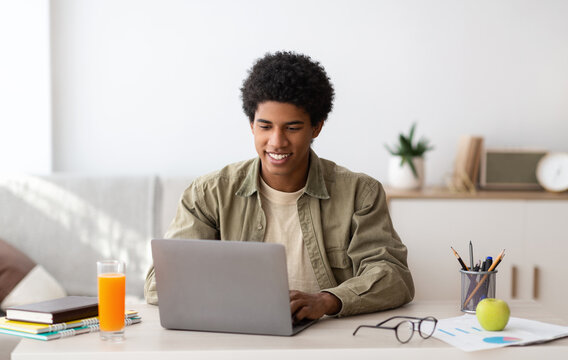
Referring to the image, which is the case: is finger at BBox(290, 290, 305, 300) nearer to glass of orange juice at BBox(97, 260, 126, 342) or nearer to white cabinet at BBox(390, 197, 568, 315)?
glass of orange juice at BBox(97, 260, 126, 342)

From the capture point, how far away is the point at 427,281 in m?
3.20

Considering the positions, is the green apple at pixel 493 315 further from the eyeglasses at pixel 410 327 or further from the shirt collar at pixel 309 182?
the shirt collar at pixel 309 182

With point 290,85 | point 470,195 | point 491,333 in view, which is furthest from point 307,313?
point 470,195

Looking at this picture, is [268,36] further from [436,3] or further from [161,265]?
[161,265]

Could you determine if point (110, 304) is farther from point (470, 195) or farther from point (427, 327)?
point (470, 195)

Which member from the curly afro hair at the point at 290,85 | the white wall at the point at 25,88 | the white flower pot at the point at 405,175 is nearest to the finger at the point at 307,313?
the curly afro hair at the point at 290,85

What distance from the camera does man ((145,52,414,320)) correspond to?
177cm

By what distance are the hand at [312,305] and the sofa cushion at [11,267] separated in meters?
1.68

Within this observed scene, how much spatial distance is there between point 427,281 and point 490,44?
1.27 meters

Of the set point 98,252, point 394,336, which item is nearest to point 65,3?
point 98,252

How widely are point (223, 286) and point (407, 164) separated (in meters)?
2.04

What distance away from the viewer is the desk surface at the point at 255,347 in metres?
1.26

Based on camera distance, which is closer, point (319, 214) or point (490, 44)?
point (319, 214)

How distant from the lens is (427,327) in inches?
56.8
